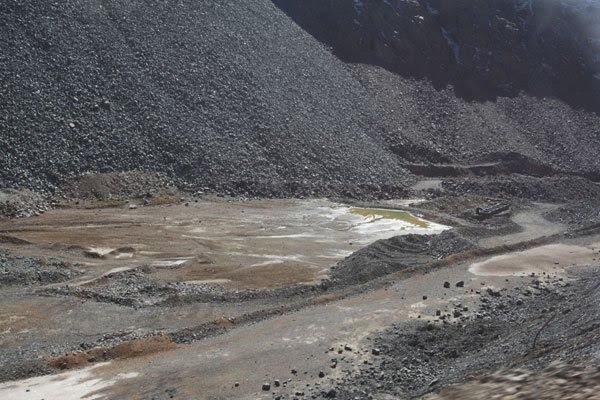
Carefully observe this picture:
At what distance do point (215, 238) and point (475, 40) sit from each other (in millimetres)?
57210

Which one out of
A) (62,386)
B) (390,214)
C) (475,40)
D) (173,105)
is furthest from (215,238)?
(475,40)

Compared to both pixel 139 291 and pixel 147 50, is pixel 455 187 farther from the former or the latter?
pixel 139 291

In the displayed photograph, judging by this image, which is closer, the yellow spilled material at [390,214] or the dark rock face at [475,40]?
the yellow spilled material at [390,214]

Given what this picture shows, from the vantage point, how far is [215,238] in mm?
29859

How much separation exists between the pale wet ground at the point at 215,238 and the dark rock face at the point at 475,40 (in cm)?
3461

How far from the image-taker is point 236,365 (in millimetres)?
15344

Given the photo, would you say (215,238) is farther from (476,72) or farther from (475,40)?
(475,40)

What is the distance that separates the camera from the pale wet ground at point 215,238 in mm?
25234

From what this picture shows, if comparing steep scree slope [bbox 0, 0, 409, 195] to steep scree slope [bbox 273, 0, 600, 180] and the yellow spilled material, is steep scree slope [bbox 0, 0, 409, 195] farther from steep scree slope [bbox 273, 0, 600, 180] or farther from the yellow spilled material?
steep scree slope [bbox 273, 0, 600, 180]

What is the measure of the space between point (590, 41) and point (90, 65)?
65551 millimetres

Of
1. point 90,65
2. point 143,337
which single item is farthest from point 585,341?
point 90,65

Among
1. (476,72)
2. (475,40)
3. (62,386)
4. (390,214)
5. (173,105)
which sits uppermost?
(475,40)

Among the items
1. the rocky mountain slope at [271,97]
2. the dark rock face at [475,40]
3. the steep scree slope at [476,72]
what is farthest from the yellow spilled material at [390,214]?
the dark rock face at [475,40]

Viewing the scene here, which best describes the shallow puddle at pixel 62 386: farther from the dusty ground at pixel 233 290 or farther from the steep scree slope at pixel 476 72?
the steep scree slope at pixel 476 72
